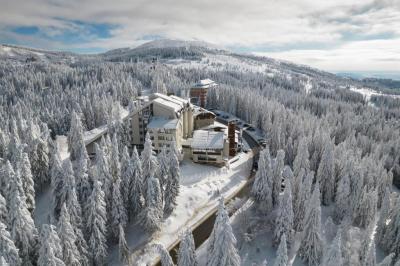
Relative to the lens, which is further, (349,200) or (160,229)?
(349,200)

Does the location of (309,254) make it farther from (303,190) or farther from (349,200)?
(349,200)

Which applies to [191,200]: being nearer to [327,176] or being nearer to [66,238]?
[66,238]

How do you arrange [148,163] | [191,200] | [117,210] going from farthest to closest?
[191,200]
[148,163]
[117,210]

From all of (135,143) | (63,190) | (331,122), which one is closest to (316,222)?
(63,190)

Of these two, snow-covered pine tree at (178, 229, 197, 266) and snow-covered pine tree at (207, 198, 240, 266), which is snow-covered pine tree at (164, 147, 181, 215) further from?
snow-covered pine tree at (207, 198, 240, 266)

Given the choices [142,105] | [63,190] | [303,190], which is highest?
[142,105]

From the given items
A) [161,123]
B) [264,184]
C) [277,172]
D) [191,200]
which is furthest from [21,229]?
[277,172]

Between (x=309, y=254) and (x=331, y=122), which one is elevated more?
(x=331, y=122)

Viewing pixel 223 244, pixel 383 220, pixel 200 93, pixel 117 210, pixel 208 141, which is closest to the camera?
pixel 223 244
